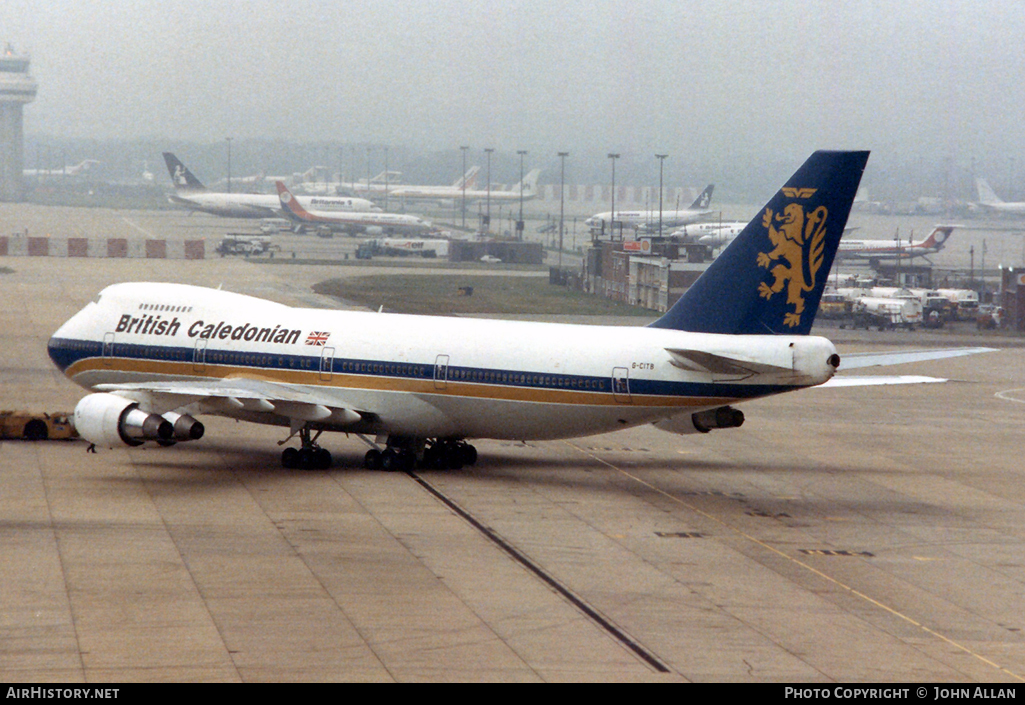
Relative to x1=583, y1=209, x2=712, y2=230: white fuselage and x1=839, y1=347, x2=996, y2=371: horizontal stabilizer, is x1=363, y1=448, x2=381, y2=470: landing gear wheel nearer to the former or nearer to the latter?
x1=839, y1=347, x2=996, y2=371: horizontal stabilizer

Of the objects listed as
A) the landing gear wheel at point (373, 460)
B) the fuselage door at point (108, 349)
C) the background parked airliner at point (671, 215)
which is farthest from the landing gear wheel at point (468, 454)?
the background parked airliner at point (671, 215)

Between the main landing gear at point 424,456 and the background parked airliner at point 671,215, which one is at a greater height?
the background parked airliner at point 671,215

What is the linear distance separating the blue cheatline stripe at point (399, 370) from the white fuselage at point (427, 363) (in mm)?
36

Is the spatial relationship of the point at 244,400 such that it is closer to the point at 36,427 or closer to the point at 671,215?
the point at 36,427

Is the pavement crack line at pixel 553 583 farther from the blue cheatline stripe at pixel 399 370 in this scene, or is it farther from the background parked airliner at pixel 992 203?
the background parked airliner at pixel 992 203

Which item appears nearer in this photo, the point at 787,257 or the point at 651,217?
the point at 787,257

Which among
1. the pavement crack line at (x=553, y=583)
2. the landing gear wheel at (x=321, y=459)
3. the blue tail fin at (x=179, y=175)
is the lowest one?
the pavement crack line at (x=553, y=583)

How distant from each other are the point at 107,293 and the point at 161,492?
1215 centimetres

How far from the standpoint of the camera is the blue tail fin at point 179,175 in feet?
607

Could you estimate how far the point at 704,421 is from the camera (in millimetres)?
38438

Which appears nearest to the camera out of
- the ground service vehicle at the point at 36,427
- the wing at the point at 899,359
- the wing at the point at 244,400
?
the wing at the point at 244,400

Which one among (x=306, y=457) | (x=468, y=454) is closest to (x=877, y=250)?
(x=468, y=454)

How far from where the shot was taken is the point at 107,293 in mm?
46281

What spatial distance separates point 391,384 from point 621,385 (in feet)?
25.2
